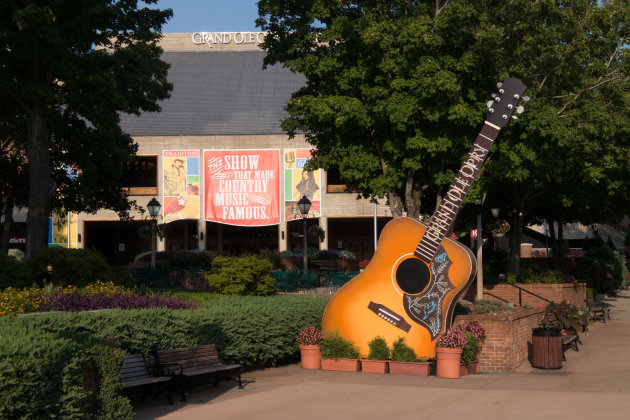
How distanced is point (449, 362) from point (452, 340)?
1.29ft

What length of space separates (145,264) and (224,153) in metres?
17.4

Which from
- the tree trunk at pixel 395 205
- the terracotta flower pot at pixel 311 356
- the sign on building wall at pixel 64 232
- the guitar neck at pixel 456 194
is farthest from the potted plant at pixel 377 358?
the sign on building wall at pixel 64 232

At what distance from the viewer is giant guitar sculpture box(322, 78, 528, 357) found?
13914 millimetres

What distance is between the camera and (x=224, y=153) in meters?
54.1

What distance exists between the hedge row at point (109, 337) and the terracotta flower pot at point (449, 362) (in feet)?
9.96

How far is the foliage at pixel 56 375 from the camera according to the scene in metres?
7.63

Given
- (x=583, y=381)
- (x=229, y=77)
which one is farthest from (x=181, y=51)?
(x=583, y=381)

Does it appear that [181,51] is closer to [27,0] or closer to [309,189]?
[309,189]

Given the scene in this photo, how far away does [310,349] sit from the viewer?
1430 centimetres

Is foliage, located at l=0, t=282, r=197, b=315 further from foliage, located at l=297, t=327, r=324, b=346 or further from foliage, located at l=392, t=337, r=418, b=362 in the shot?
foliage, located at l=392, t=337, r=418, b=362

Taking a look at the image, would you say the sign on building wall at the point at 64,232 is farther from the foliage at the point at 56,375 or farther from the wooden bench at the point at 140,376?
→ the foliage at the point at 56,375

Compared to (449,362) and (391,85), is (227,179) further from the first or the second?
(449,362)

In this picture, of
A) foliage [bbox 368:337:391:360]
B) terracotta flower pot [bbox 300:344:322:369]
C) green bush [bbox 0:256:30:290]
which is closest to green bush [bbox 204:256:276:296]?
terracotta flower pot [bbox 300:344:322:369]

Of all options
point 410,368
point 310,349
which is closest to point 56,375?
point 310,349
